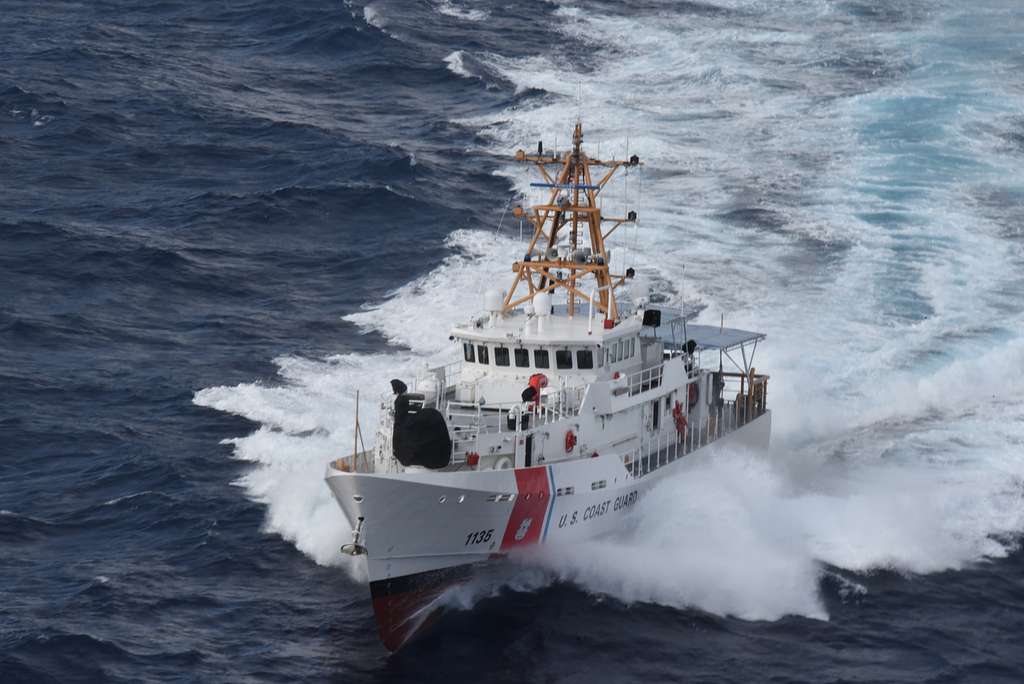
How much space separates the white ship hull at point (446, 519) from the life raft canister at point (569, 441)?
22.4 inches

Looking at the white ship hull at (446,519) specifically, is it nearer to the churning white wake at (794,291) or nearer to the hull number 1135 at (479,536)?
the hull number 1135 at (479,536)

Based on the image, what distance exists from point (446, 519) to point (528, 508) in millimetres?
2157

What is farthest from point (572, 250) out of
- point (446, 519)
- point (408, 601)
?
point (408, 601)

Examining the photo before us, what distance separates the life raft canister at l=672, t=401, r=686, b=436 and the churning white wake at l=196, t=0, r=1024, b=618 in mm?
981

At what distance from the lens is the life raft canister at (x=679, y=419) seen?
43.4 metres

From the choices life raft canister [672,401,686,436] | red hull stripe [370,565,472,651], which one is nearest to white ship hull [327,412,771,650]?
red hull stripe [370,565,472,651]

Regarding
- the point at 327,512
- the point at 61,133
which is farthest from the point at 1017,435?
the point at 61,133

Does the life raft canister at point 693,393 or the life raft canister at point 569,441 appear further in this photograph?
the life raft canister at point 693,393

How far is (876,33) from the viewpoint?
88.5 metres

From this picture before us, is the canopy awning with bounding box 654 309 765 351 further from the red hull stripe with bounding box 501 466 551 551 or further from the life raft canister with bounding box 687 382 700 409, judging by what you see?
the red hull stripe with bounding box 501 466 551 551

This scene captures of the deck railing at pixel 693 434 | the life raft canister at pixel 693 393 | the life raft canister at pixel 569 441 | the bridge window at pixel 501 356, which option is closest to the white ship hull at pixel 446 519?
the life raft canister at pixel 569 441

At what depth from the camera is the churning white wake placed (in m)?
40.6

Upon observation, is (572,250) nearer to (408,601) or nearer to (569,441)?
(569,441)

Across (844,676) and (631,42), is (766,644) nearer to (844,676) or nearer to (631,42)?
(844,676)
